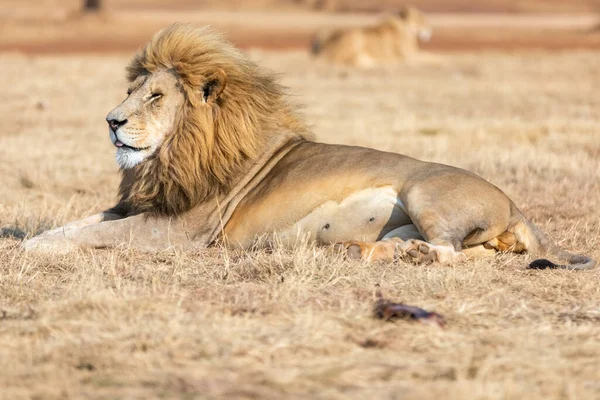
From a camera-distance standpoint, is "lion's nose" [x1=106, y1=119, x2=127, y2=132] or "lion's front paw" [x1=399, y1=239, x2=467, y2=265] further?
"lion's nose" [x1=106, y1=119, x2=127, y2=132]

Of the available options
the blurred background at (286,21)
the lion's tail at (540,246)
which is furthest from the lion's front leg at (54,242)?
the blurred background at (286,21)

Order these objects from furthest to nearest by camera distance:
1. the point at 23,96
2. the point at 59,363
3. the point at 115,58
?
the point at 115,58
the point at 23,96
the point at 59,363

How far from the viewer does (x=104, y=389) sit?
3.52 m

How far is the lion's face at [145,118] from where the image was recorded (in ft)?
19.6

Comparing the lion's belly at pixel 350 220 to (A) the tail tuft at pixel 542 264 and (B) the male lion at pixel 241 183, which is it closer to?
(B) the male lion at pixel 241 183

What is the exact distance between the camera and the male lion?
5.76m

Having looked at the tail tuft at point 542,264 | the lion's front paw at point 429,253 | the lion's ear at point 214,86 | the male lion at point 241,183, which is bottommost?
the tail tuft at point 542,264

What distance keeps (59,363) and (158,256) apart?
2099mm

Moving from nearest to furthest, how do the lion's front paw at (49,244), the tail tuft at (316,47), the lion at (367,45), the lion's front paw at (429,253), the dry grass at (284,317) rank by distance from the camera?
the dry grass at (284,317) → the lion's front paw at (429,253) → the lion's front paw at (49,244) → the lion at (367,45) → the tail tuft at (316,47)

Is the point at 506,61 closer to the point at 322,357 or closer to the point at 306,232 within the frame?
the point at 306,232

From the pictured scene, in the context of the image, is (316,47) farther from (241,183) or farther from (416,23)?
(241,183)

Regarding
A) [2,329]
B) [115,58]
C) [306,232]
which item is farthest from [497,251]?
[115,58]

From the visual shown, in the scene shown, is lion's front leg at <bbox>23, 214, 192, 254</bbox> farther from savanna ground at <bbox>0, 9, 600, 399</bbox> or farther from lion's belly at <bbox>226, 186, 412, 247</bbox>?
lion's belly at <bbox>226, 186, 412, 247</bbox>

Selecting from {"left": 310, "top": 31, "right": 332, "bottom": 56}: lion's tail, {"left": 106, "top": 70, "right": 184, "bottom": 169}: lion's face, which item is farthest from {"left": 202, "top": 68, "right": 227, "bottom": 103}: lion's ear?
{"left": 310, "top": 31, "right": 332, "bottom": 56}: lion's tail
